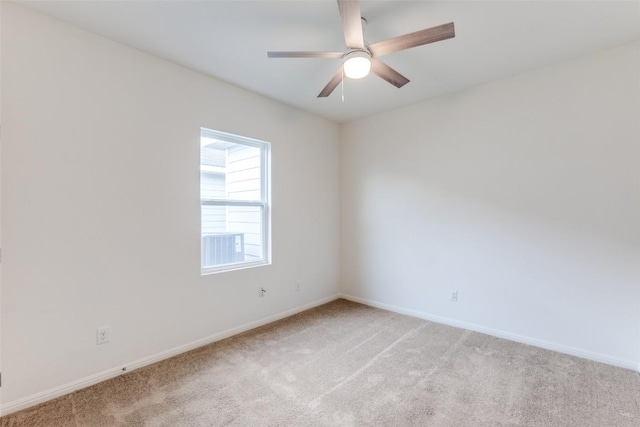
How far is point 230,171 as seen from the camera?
323 centimetres

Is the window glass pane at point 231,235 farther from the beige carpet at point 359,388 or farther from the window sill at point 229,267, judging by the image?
the beige carpet at point 359,388

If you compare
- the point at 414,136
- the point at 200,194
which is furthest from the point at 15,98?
the point at 414,136

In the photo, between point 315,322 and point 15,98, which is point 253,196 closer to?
point 315,322

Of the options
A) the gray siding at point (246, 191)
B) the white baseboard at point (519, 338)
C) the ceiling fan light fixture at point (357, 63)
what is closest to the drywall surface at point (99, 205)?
the gray siding at point (246, 191)

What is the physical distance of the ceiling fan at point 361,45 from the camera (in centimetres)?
164

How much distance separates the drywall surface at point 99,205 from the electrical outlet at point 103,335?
3 centimetres

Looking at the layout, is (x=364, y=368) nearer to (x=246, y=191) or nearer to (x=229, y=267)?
(x=229, y=267)

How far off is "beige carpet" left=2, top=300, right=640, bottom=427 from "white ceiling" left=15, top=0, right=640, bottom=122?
2534 mm

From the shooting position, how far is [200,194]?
284 cm

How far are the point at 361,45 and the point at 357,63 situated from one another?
12cm

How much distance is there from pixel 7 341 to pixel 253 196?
7.12 ft

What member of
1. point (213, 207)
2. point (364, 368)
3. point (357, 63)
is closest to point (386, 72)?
point (357, 63)

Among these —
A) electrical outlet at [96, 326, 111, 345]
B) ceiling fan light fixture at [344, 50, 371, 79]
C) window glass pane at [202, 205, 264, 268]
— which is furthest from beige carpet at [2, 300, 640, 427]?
ceiling fan light fixture at [344, 50, 371, 79]

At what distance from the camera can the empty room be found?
193 centimetres
